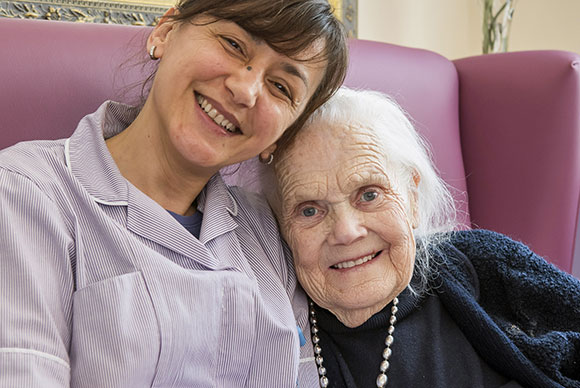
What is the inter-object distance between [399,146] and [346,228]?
25 centimetres

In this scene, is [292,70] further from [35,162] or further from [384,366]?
[384,366]

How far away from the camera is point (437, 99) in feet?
6.16

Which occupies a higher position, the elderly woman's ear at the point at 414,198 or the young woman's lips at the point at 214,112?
the young woman's lips at the point at 214,112

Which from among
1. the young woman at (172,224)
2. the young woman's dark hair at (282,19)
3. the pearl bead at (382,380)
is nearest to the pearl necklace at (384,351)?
the pearl bead at (382,380)

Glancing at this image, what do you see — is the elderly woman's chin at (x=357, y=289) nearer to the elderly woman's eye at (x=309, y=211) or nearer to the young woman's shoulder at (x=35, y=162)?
the elderly woman's eye at (x=309, y=211)

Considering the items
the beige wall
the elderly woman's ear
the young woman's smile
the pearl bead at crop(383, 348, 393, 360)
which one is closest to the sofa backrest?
the young woman's smile

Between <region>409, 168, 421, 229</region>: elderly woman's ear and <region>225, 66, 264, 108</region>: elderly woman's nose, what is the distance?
0.47 m

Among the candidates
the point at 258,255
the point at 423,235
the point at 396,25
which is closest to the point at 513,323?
the point at 423,235

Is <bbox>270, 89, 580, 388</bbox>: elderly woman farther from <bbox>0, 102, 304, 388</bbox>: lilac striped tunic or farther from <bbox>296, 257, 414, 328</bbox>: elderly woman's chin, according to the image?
<bbox>0, 102, 304, 388</bbox>: lilac striped tunic

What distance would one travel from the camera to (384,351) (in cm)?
124

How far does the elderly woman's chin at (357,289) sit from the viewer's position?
1217 mm

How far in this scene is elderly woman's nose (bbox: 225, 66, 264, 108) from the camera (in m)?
1.04

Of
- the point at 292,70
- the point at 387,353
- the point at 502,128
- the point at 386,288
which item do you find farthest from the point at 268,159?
the point at 502,128

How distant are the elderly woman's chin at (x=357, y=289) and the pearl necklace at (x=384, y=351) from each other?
0.12 feet
